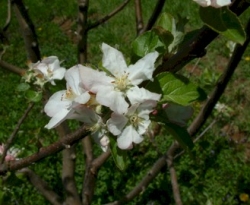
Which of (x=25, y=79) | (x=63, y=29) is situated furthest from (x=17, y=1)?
(x=63, y=29)

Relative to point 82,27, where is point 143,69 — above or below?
above

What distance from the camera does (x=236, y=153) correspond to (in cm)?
334

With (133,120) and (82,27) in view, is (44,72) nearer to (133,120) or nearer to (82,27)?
(82,27)

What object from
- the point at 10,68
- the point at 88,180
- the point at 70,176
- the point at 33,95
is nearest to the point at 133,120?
the point at 33,95

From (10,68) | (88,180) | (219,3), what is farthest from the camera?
(88,180)

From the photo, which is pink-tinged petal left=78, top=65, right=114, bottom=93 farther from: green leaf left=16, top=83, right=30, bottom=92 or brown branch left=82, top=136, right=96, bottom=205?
brown branch left=82, top=136, right=96, bottom=205

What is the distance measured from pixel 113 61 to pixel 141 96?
0.09m

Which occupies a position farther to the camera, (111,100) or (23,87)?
(23,87)

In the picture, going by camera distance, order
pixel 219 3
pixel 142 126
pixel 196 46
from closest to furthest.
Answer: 1. pixel 219 3
2. pixel 196 46
3. pixel 142 126

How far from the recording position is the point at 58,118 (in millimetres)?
828

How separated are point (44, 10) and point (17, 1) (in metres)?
3.01

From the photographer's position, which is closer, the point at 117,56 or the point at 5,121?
the point at 117,56

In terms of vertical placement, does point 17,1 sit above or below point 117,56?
→ below

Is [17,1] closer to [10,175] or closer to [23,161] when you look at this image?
[10,175]
